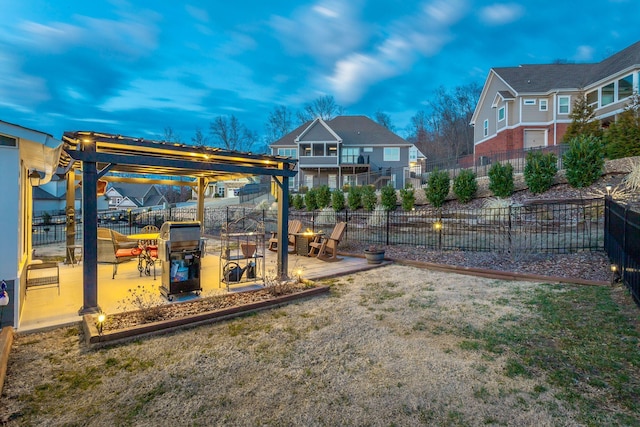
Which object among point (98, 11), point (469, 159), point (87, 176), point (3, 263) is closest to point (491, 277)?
point (87, 176)

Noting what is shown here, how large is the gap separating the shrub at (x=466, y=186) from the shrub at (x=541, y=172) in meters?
2.29

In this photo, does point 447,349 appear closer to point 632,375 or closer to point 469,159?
point 632,375

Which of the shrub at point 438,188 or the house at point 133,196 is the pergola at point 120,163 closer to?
the shrub at point 438,188

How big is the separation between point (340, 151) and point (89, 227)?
95.6ft

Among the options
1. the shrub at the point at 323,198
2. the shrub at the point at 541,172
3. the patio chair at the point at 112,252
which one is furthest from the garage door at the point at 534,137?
the patio chair at the point at 112,252

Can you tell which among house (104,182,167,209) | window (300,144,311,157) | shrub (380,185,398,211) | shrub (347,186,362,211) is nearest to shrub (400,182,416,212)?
shrub (380,185,398,211)

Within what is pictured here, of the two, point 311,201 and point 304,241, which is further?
point 311,201

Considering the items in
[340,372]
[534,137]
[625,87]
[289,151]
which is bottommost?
[340,372]

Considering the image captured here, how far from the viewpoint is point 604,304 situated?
5.21 metres

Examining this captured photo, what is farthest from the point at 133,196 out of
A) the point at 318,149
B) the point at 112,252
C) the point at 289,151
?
the point at 112,252

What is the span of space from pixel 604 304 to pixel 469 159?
22395 mm

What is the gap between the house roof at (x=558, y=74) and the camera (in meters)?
21.9

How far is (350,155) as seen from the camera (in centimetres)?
3288

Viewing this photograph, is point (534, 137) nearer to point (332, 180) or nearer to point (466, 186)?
point (466, 186)
